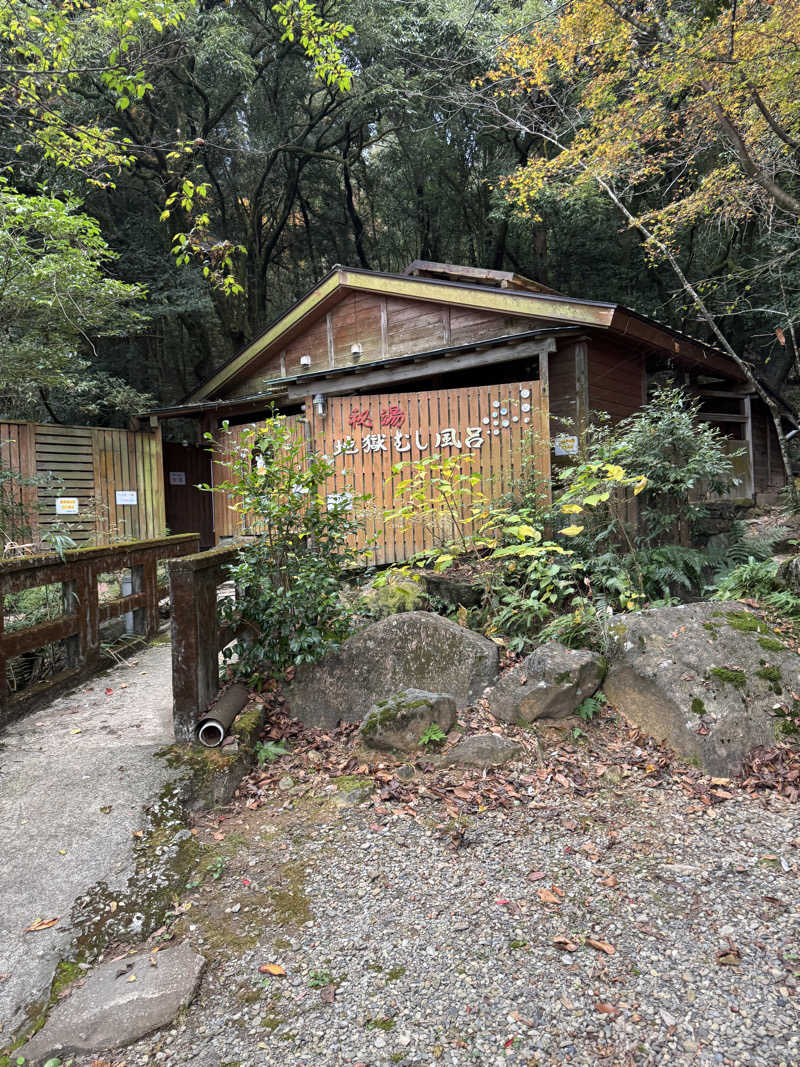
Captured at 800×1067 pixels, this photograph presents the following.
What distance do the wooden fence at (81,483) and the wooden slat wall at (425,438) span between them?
406 centimetres

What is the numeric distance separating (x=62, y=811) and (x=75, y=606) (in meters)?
2.21

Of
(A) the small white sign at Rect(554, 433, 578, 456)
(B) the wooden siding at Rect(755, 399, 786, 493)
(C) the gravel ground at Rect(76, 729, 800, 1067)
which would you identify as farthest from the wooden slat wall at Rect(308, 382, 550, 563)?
(B) the wooden siding at Rect(755, 399, 786, 493)

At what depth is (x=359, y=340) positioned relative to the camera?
10320 mm

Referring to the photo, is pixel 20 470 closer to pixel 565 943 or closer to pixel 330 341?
pixel 330 341

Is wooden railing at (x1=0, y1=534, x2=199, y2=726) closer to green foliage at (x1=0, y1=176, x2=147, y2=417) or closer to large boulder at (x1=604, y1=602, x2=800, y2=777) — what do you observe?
green foliage at (x1=0, y1=176, x2=147, y2=417)

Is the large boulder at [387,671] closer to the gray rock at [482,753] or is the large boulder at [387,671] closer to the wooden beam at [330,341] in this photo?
the gray rock at [482,753]

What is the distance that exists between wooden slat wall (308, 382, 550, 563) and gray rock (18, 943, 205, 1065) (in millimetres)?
4894

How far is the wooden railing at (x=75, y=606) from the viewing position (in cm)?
396

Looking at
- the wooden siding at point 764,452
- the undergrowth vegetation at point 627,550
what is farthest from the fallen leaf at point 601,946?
the wooden siding at point 764,452

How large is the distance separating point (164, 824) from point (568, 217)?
1676 centimetres

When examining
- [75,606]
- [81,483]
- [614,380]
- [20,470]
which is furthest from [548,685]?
[81,483]

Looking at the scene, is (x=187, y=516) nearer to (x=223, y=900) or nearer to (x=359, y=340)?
(x=359, y=340)

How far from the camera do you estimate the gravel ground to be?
1847 millimetres

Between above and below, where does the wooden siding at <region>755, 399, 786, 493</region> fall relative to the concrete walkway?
above
